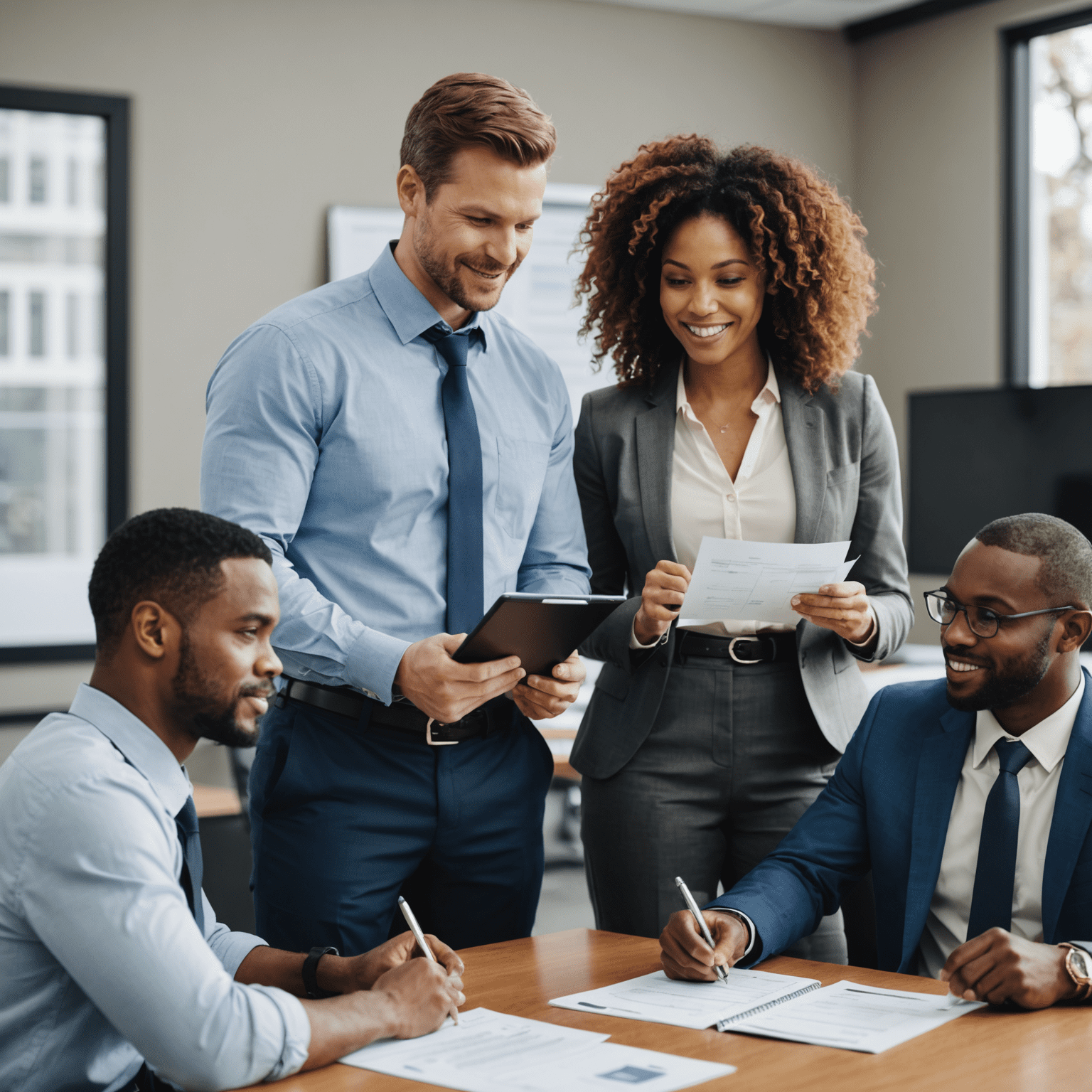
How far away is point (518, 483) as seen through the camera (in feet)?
6.79

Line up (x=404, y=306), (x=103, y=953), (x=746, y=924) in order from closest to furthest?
(x=103, y=953)
(x=746, y=924)
(x=404, y=306)

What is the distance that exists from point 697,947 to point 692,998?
7 centimetres

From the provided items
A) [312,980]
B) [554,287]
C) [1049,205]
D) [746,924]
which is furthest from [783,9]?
[312,980]

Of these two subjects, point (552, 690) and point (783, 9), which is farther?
point (783, 9)

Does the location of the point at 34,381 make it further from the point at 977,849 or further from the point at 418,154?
the point at 977,849

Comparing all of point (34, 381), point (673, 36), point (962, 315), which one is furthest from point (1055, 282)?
point (34, 381)

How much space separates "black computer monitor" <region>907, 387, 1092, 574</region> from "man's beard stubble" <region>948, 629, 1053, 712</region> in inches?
76.3

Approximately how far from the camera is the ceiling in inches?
195

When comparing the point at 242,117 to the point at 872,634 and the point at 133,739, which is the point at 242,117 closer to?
the point at 872,634

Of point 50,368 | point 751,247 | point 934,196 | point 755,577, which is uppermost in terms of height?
point 934,196

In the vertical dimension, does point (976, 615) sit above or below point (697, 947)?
above

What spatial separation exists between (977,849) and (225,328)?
129 inches

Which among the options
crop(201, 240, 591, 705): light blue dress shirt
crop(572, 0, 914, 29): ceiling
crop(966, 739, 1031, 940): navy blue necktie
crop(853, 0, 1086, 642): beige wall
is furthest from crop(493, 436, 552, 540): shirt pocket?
crop(572, 0, 914, 29): ceiling

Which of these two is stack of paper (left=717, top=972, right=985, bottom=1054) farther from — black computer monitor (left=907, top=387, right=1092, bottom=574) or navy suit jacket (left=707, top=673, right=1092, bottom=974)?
black computer monitor (left=907, top=387, right=1092, bottom=574)
